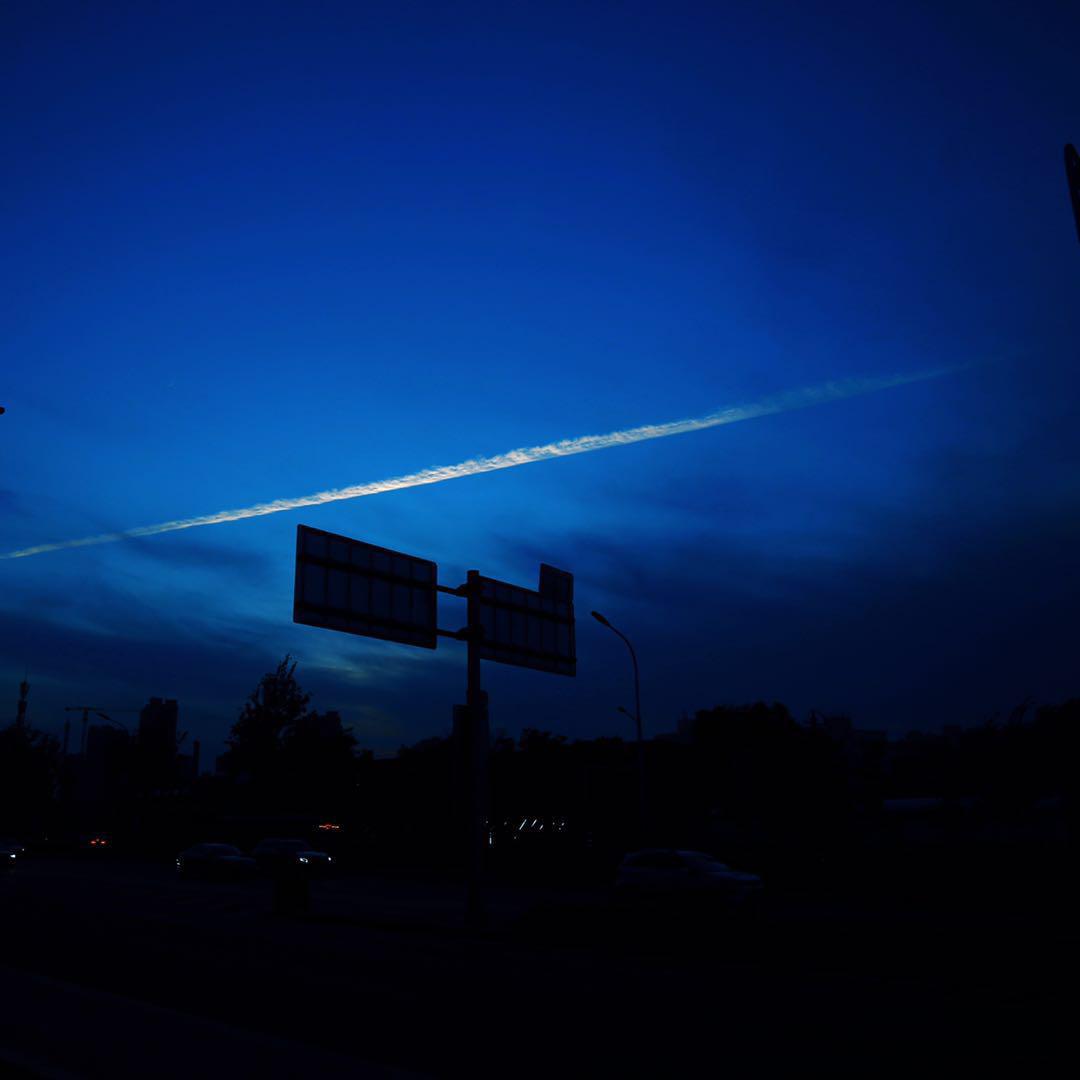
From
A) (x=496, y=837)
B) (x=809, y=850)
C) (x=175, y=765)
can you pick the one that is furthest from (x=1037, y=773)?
(x=175, y=765)

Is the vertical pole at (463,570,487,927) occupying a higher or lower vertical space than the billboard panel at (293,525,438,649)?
lower

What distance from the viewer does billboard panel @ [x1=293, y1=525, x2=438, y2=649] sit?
76.9 feet

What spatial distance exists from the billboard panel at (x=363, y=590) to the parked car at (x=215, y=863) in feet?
81.1

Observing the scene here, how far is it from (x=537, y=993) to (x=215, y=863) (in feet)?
119

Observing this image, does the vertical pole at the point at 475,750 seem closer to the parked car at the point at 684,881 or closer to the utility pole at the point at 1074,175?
the parked car at the point at 684,881

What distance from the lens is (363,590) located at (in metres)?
24.8

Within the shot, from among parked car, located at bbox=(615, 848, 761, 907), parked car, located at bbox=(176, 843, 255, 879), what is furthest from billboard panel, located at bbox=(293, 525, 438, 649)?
parked car, located at bbox=(176, 843, 255, 879)

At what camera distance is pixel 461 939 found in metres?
21.2

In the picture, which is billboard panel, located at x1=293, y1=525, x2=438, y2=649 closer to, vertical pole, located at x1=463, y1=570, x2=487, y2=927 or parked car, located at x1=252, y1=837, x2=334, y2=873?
vertical pole, located at x1=463, y1=570, x2=487, y2=927

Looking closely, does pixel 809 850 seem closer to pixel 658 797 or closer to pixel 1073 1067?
pixel 658 797

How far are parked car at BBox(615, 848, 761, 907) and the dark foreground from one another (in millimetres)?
567

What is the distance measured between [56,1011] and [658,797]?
5561cm

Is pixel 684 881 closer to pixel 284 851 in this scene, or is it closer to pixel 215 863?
pixel 215 863

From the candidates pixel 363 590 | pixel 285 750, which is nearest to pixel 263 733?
pixel 285 750
